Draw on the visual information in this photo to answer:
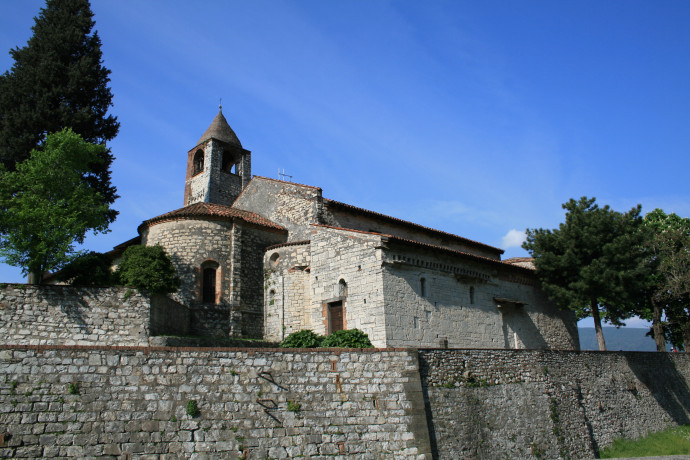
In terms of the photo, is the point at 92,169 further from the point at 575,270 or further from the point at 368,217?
the point at 575,270

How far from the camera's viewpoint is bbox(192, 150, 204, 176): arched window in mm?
40509

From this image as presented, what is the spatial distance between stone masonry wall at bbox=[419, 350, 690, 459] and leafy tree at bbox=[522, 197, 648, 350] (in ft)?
11.6

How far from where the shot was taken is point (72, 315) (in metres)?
19.0

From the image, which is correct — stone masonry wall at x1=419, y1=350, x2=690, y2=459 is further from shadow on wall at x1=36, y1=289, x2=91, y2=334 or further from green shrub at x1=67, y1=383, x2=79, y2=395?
shadow on wall at x1=36, y1=289, x2=91, y2=334

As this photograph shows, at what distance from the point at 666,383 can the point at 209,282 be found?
2362 cm

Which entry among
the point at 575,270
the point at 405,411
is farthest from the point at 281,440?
the point at 575,270

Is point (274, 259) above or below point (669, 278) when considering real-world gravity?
above

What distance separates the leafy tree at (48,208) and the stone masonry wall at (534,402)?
47.2 feet

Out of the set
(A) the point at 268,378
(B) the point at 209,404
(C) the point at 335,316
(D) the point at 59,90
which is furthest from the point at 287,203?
(B) the point at 209,404

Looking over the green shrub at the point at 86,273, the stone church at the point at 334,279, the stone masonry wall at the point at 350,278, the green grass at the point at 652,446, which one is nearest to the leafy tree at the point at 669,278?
the stone church at the point at 334,279

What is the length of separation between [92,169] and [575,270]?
26027 mm

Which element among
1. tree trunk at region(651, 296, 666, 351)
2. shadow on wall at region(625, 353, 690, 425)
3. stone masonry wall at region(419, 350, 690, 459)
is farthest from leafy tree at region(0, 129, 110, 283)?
tree trunk at region(651, 296, 666, 351)

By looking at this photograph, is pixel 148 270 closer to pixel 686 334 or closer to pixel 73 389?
pixel 73 389

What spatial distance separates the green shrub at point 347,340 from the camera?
18.5 m
